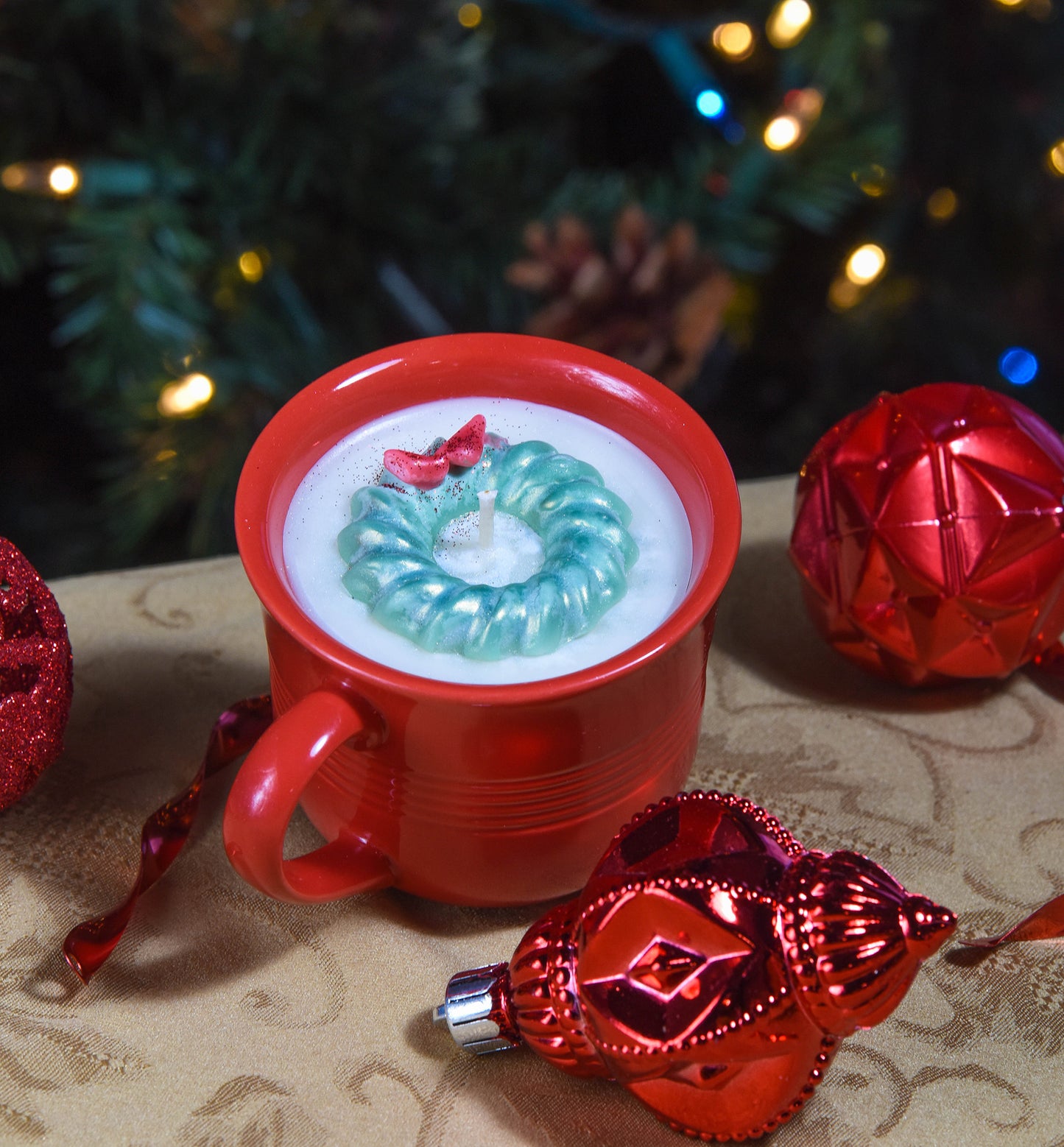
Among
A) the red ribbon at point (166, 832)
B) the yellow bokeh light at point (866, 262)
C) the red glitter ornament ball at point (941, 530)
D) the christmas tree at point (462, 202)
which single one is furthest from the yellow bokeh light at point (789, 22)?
the red ribbon at point (166, 832)

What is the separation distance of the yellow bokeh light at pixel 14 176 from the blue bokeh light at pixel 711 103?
21.4 inches

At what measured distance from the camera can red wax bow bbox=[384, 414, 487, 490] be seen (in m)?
0.67

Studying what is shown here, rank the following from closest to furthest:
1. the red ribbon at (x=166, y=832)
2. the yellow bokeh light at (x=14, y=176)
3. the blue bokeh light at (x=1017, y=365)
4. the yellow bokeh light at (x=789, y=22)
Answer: the red ribbon at (x=166, y=832) → the yellow bokeh light at (x=14, y=176) → the yellow bokeh light at (x=789, y=22) → the blue bokeh light at (x=1017, y=365)

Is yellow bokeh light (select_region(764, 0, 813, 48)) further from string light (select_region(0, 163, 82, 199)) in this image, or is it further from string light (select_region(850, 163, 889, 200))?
string light (select_region(0, 163, 82, 199))

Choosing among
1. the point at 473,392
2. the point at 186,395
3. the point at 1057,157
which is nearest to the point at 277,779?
the point at 473,392

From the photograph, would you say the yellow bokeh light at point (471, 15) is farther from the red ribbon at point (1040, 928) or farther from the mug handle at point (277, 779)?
the red ribbon at point (1040, 928)

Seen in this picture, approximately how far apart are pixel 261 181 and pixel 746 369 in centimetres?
69

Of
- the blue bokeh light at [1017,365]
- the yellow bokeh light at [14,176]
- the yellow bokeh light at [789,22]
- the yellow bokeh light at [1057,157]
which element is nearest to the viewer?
the yellow bokeh light at [14,176]

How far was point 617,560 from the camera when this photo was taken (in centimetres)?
63

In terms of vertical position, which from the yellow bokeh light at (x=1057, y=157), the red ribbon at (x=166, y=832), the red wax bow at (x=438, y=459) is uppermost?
the yellow bokeh light at (x=1057, y=157)

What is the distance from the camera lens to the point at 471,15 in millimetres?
1022

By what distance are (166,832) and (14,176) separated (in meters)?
0.53

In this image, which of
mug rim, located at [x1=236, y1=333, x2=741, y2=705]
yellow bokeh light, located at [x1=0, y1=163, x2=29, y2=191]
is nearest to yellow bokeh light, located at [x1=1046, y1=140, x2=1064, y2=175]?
mug rim, located at [x1=236, y1=333, x2=741, y2=705]

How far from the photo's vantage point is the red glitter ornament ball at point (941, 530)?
705 mm
